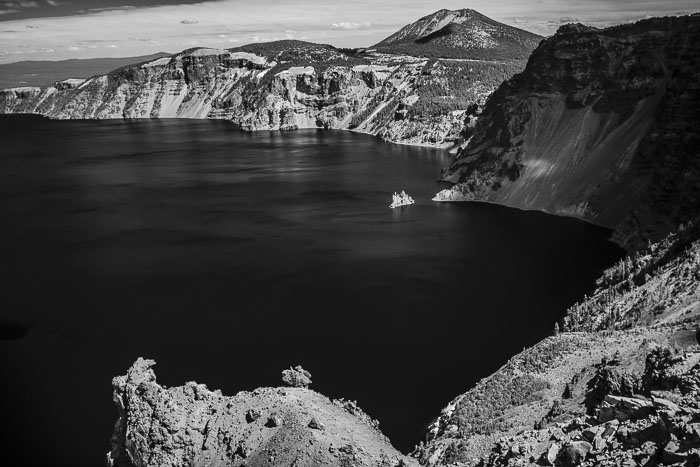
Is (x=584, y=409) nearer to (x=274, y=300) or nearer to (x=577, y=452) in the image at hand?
(x=577, y=452)

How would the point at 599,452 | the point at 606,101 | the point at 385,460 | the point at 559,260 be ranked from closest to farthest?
the point at 599,452
the point at 385,460
the point at 559,260
the point at 606,101

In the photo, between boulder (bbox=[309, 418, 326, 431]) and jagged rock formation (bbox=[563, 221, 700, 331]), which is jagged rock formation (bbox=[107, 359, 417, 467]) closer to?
boulder (bbox=[309, 418, 326, 431])

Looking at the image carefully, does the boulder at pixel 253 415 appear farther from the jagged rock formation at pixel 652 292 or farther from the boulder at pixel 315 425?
the jagged rock formation at pixel 652 292

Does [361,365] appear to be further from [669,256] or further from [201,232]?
[201,232]

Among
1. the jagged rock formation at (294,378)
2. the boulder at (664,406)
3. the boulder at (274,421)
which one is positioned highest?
the boulder at (664,406)

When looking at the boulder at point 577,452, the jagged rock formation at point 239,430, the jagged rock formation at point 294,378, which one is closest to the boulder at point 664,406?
the boulder at point 577,452

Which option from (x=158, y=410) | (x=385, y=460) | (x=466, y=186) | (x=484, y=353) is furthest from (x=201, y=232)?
(x=385, y=460)

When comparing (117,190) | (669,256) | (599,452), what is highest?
(599,452)
